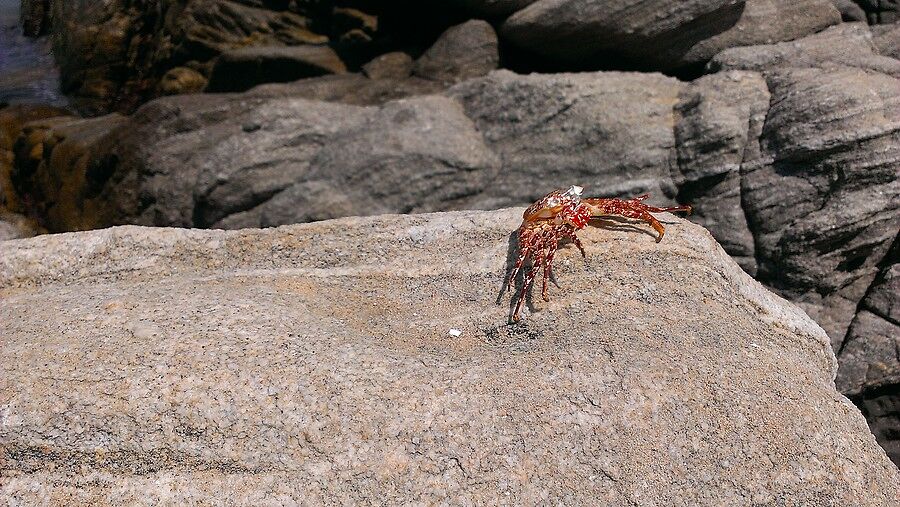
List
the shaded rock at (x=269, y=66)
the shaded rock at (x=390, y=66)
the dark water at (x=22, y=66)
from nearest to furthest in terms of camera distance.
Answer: the shaded rock at (x=390, y=66), the shaded rock at (x=269, y=66), the dark water at (x=22, y=66)

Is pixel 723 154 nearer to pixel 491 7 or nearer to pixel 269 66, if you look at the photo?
pixel 491 7

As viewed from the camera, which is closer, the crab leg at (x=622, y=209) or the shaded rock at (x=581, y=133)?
the crab leg at (x=622, y=209)

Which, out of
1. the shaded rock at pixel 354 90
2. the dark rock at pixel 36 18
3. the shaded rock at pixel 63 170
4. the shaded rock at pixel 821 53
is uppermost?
the shaded rock at pixel 821 53

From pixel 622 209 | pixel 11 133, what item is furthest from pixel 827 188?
pixel 11 133

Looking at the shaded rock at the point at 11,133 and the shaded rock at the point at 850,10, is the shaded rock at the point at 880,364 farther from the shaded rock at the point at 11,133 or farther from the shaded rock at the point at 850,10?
the shaded rock at the point at 11,133

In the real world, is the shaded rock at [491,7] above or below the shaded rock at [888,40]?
below

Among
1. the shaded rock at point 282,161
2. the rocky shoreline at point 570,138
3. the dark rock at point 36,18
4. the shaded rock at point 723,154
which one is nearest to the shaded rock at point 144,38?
the rocky shoreline at point 570,138

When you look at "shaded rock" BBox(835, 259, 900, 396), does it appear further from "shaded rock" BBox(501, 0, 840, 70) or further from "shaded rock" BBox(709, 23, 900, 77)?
"shaded rock" BBox(501, 0, 840, 70)
